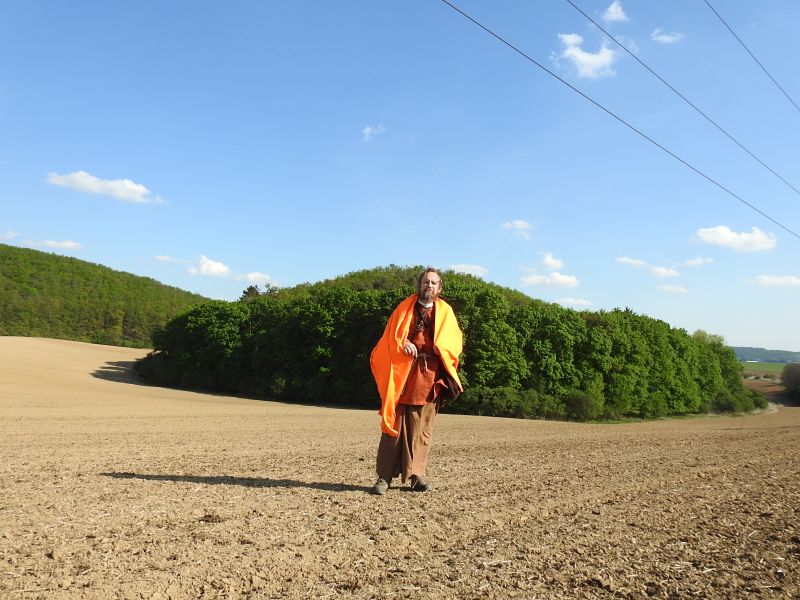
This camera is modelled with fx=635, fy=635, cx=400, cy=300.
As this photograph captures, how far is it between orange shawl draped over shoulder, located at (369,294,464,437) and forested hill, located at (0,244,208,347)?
88994mm

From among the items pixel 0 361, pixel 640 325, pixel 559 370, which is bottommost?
pixel 0 361

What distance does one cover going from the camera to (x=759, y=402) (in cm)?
6581

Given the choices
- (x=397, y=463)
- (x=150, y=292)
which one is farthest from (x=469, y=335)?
(x=150, y=292)

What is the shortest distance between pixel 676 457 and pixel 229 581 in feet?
31.5

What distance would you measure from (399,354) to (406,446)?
42.5 inches

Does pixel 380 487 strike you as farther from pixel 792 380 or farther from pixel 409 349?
pixel 792 380

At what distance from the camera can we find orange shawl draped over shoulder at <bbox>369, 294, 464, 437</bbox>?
7344 millimetres

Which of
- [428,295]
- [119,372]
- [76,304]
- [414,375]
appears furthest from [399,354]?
Answer: [76,304]

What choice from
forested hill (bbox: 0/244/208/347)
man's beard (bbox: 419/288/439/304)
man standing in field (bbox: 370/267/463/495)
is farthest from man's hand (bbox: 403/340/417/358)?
forested hill (bbox: 0/244/208/347)

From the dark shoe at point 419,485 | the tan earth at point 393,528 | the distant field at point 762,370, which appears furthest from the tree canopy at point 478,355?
the distant field at point 762,370

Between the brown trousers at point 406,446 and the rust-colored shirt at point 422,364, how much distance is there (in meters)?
0.14

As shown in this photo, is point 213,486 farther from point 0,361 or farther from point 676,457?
point 0,361

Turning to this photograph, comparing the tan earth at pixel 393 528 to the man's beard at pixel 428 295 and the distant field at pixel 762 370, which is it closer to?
the man's beard at pixel 428 295

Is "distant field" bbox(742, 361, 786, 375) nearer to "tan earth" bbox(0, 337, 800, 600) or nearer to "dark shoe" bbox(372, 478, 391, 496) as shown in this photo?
"tan earth" bbox(0, 337, 800, 600)
